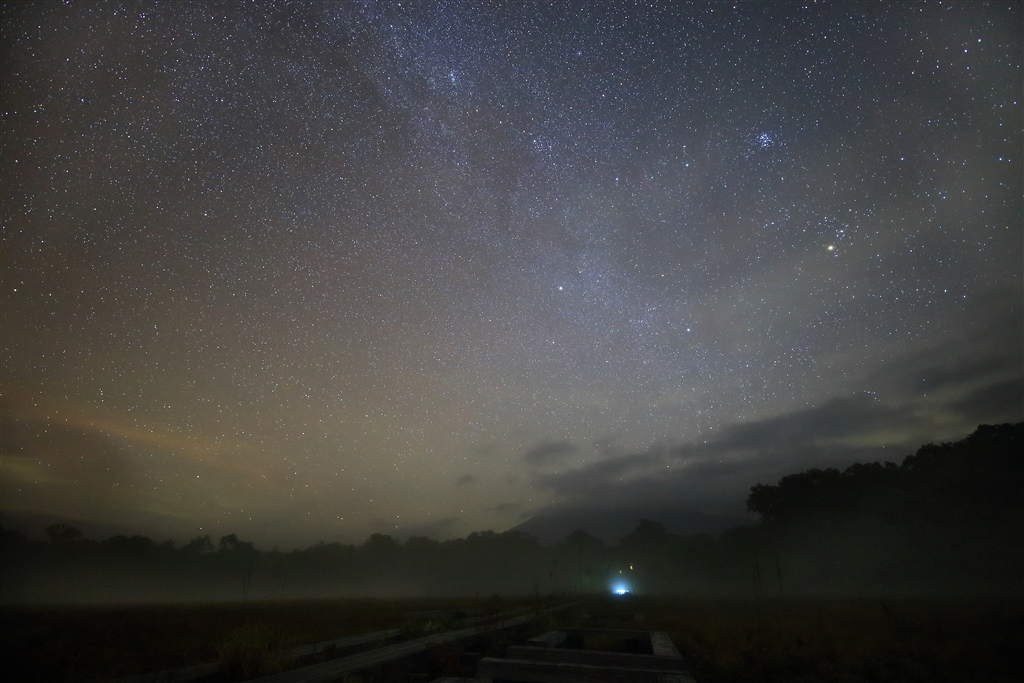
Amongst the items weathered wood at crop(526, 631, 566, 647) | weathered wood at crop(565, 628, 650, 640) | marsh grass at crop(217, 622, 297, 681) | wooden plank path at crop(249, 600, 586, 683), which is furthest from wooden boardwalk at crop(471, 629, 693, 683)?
weathered wood at crop(565, 628, 650, 640)

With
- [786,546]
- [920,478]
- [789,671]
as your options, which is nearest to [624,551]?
[786,546]

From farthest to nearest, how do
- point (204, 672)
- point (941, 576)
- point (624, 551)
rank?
point (624, 551), point (941, 576), point (204, 672)

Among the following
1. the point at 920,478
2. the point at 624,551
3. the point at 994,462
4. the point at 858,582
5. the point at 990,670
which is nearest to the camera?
the point at 990,670

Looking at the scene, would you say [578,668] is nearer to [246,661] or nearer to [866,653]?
[246,661]

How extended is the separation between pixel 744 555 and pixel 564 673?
3432 inches

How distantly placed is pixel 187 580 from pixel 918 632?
127 meters

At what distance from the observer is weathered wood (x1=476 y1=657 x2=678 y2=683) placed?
15.7 ft

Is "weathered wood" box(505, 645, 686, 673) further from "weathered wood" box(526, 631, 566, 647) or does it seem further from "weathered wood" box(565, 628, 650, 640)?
"weathered wood" box(565, 628, 650, 640)

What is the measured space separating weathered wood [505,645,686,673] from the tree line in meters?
9.73

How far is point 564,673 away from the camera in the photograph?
16.2 ft

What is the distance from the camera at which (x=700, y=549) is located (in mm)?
103375

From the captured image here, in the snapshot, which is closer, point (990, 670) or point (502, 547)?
point (990, 670)

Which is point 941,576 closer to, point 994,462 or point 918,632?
point 994,462

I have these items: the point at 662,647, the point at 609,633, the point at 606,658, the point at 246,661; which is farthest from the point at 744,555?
the point at 246,661
